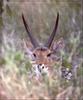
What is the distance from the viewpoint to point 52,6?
9516 millimetres

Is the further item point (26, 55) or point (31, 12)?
point (31, 12)

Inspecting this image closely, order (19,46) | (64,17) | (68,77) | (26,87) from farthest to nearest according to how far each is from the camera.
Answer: (64,17), (19,46), (68,77), (26,87)

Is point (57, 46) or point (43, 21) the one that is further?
point (43, 21)

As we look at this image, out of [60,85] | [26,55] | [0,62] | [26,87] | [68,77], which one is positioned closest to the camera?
[26,87]

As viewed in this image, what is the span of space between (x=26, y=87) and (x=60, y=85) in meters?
0.60

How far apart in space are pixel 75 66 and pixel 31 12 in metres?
3.24

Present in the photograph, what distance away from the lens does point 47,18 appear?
9.59 meters

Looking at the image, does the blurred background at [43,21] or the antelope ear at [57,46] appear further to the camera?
the blurred background at [43,21]

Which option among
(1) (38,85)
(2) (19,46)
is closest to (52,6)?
(2) (19,46)

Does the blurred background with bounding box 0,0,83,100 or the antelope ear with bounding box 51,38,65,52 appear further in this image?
the blurred background with bounding box 0,0,83,100

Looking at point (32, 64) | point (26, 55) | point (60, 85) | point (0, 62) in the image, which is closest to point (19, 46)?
point (26, 55)

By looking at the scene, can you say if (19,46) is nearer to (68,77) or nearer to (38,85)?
(68,77)

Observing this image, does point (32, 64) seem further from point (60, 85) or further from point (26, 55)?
point (60, 85)

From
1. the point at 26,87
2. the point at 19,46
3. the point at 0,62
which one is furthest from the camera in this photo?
the point at 19,46
